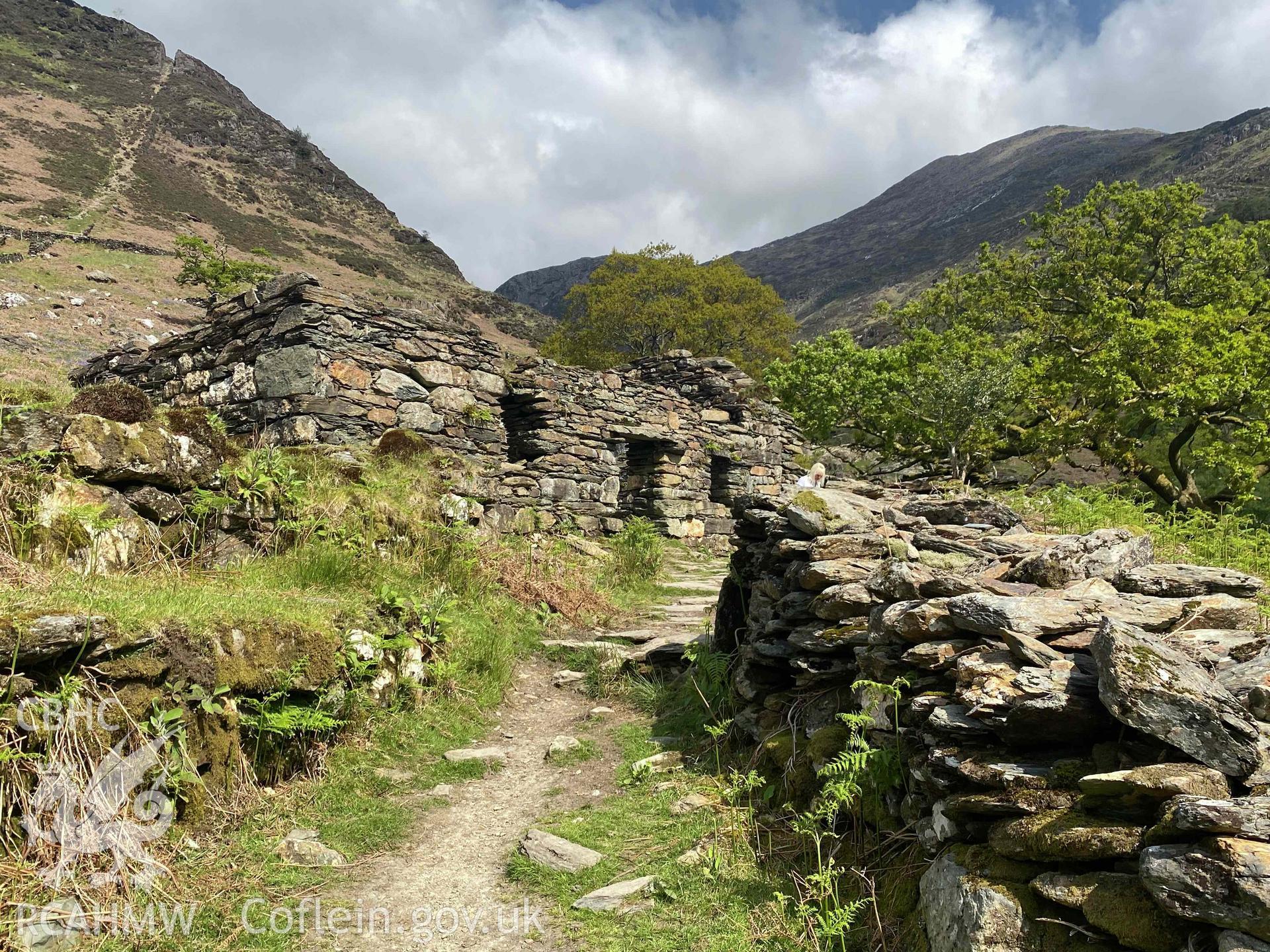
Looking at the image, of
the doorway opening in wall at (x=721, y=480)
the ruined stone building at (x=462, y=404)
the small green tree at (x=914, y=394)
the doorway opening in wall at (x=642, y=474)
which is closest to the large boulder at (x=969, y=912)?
the ruined stone building at (x=462, y=404)

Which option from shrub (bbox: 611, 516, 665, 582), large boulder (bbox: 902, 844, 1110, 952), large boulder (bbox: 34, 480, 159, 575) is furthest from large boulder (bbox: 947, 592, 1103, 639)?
shrub (bbox: 611, 516, 665, 582)

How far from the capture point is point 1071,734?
2.44m

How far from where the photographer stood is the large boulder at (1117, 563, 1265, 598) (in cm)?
338

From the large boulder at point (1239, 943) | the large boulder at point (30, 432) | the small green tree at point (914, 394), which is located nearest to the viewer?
the large boulder at point (1239, 943)

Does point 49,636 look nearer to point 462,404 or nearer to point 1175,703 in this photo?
point 1175,703

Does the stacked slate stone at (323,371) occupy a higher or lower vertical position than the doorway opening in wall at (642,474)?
higher

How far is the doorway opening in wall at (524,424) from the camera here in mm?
11023

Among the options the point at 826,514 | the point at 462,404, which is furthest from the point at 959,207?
the point at 826,514

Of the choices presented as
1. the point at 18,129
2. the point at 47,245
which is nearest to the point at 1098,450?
the point at 47,245

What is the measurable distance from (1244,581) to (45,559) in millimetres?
6321

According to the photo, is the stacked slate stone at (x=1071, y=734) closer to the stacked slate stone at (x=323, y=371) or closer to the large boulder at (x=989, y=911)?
the large boulder at (x=989, y=911)

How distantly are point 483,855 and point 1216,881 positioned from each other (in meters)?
3.23

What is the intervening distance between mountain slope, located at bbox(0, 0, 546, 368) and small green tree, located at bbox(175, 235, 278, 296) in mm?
1708

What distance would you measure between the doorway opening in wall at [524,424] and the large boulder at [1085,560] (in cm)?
800
